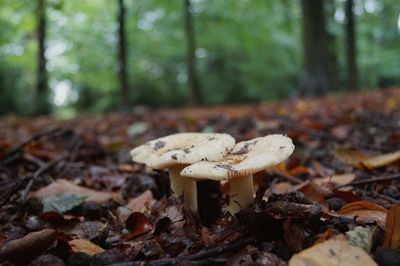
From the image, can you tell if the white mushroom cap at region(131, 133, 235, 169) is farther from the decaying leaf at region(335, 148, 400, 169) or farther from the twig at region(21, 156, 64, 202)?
the decaying leaf at region(335, 148, 400, 169)

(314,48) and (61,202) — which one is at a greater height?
(314,48)

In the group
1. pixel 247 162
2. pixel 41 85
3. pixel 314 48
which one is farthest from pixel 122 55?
pixel 247 162

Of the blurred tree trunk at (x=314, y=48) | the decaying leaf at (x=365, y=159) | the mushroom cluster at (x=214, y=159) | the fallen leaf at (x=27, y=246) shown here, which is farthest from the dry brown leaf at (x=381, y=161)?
the blurred tree trunk at (x=314, y=48)

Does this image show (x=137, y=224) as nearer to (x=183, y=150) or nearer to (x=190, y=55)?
(x=183, y=150)

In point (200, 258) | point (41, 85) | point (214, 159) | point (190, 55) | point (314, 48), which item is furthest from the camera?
point (190, 55)

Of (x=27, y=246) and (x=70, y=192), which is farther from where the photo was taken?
(x=70, y=192)

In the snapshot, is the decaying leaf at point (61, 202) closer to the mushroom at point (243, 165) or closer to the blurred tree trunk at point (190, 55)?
the mushroom at point (243, 165)

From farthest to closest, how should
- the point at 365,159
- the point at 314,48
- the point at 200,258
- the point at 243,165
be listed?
the point at 314,48 → the point at 365,159 → the point at 243,165 → the point at 200,258
